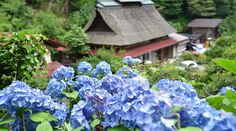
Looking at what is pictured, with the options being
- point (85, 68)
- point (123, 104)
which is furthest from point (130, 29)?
point (123, 104)

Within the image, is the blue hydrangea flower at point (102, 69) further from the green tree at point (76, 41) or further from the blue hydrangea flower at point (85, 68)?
the green tree at point (76, 41)

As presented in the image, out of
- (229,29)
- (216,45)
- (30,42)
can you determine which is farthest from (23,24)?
(229,29)

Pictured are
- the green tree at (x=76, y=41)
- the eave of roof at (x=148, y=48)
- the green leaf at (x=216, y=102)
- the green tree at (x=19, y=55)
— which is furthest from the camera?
the eave of roof at (x=148, y=48)

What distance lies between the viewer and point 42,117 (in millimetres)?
1354

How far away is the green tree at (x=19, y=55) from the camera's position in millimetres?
5621

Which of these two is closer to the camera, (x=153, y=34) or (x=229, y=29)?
(x=153, y=34)

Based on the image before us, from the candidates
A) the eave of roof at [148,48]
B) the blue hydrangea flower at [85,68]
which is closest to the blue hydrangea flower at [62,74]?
the blue hydrangea flower at [85,68]

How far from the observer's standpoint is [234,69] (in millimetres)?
1169

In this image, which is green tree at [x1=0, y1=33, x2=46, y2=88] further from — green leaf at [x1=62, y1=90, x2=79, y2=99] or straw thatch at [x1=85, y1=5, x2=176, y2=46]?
straw thatch at [x1=85, y1=5, x2=176, y2=46]

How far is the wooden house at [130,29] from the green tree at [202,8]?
6694 mm

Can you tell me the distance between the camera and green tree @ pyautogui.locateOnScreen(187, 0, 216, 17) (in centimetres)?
2480

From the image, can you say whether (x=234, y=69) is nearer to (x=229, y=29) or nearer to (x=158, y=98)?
(x=158, y=98)

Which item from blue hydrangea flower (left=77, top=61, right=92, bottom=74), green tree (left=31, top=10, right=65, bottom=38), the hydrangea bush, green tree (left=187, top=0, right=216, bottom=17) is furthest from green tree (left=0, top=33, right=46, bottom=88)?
green tree (left=187, top=0, right=216, bottom=17)

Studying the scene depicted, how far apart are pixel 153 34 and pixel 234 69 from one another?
1632cm
